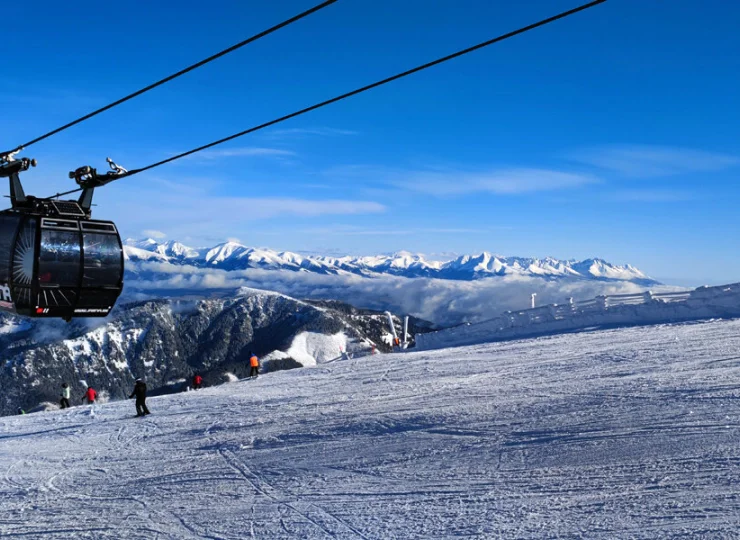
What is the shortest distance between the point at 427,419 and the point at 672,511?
6.56 m

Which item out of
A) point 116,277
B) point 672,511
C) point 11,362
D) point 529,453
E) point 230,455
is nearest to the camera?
point 672,511

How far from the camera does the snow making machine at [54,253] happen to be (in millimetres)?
10734

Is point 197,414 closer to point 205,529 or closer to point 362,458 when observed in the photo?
point 362,458

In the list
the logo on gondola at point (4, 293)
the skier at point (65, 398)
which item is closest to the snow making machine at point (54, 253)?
the logo on gondola at point (4, 293)

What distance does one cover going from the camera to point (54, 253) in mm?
10828

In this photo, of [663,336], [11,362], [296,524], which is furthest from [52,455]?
[11,362]

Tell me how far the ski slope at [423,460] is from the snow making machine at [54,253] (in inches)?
137

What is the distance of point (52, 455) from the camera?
14.9 m

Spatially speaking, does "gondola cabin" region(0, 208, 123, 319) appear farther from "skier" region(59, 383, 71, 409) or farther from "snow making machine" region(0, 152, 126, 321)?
"skier" region(59, 383, 71, 409)

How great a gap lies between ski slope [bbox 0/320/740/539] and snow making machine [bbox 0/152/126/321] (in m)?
3.47

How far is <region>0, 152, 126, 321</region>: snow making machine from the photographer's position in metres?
10.7

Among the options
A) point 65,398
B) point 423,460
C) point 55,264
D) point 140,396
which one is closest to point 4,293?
point 55,264

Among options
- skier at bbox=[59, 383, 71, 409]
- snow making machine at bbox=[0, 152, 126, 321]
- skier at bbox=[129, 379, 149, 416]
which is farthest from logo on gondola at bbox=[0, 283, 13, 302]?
skier at bbox=[59, 383, 71, 409]

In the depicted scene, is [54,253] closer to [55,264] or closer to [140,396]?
[55,264]
